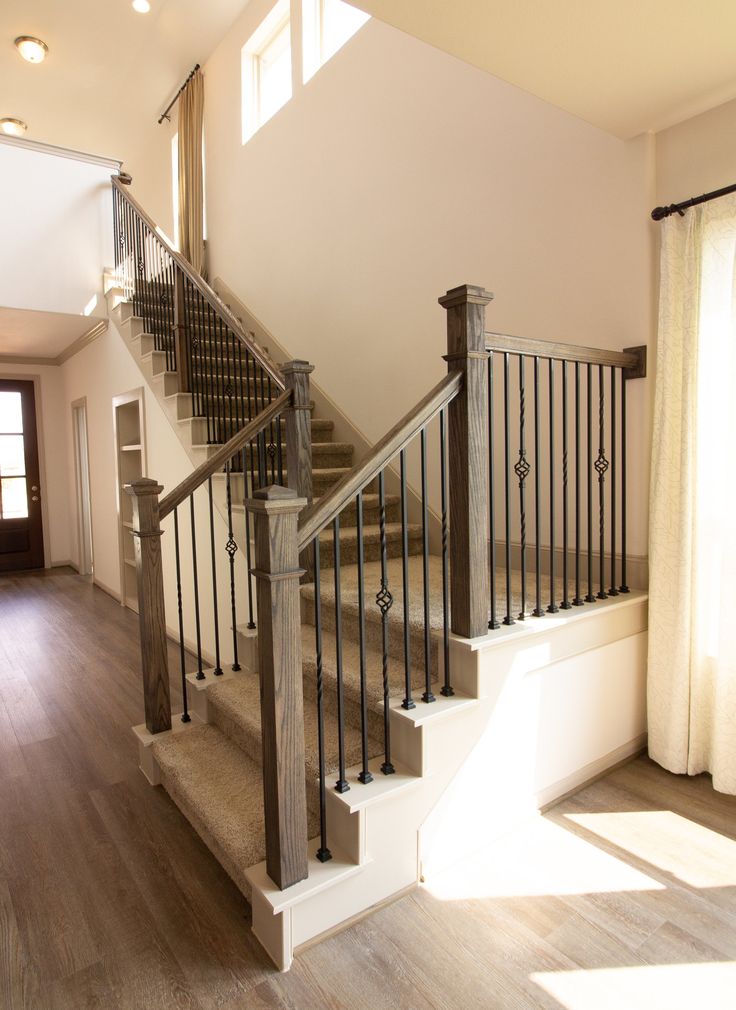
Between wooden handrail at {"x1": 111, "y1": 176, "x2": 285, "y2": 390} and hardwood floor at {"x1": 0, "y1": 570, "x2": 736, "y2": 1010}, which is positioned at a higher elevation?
wooden handrail at {"x1": 111, "y1": 176, "x2": 285, "y2": 390}

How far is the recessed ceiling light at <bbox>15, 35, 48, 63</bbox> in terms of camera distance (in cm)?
504

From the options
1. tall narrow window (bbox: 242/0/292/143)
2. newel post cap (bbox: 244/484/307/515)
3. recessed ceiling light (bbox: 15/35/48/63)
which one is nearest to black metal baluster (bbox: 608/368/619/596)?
newel post cap (bbox: 244/484/307/515)

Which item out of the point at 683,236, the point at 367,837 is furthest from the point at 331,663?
the point at 683,236

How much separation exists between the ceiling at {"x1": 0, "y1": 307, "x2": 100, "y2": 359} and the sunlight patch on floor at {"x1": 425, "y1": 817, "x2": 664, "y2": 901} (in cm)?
537

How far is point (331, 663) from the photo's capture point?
7.78 feet

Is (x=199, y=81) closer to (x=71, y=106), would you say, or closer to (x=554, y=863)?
(x=71, y=106)

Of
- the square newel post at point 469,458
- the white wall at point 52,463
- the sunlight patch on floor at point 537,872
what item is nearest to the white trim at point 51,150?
the white wall at point 52,463

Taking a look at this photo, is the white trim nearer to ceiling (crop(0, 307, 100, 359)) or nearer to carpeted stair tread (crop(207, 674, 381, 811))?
ceiling (crop(0, 307, 100, 359))

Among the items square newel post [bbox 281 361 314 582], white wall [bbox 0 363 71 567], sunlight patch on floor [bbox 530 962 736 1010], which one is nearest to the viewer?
sunlight patch on floor [bbox 530 962 736 1010]

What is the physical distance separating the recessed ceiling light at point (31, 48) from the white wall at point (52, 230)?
34.1 inches

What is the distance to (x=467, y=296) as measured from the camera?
1.94 meters

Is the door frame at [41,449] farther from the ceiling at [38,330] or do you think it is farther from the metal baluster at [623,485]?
the metal baluster at [623,485]

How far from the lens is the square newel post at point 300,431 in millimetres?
2939

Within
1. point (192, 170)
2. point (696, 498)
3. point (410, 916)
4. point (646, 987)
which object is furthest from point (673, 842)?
point (192, 170)
